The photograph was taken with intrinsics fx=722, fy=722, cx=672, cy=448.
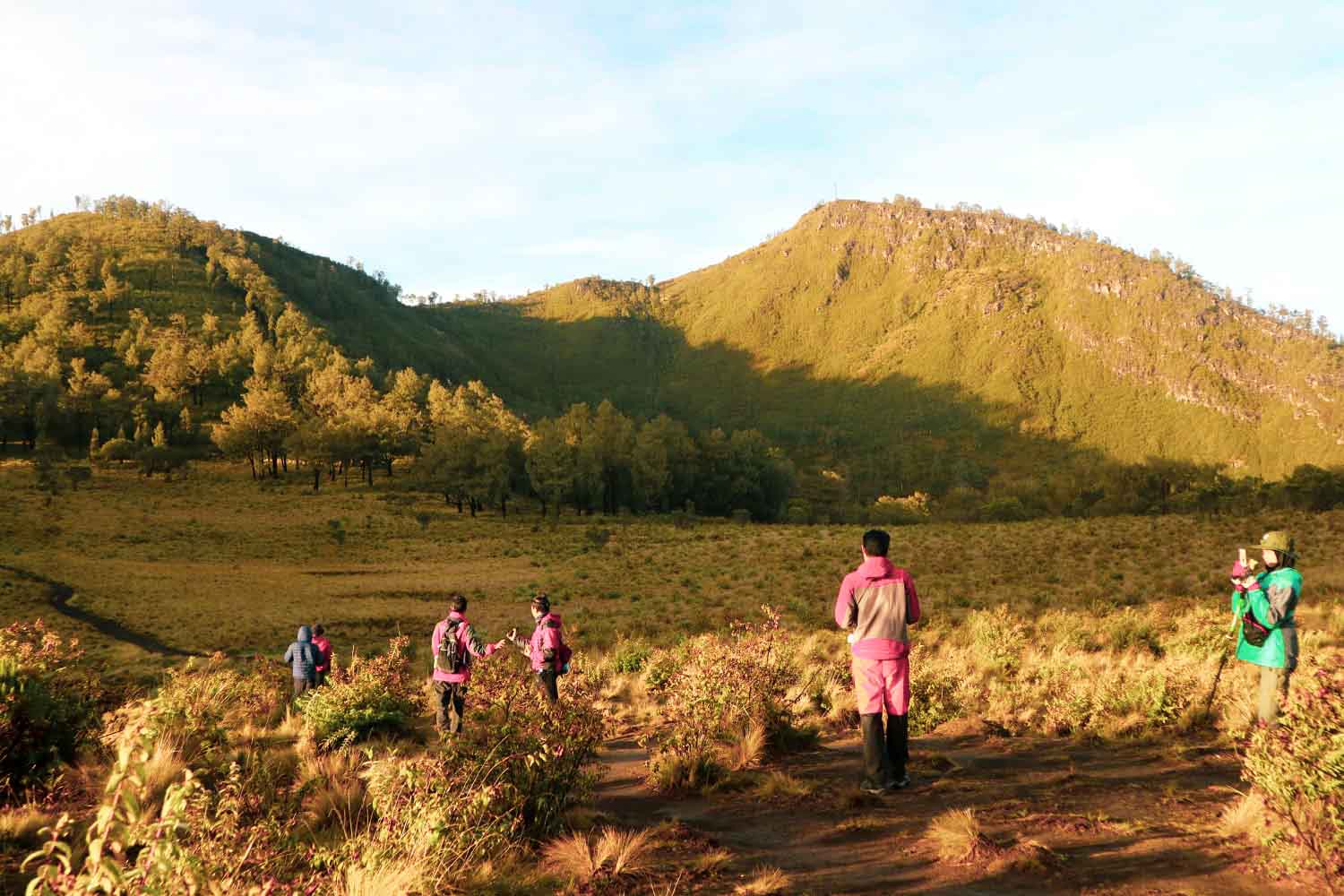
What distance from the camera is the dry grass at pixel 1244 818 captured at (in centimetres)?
517

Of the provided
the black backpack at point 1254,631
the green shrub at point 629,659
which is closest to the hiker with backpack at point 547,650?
the green shrub at point 629,659

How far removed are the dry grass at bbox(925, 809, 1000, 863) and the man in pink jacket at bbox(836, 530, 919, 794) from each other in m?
0.97

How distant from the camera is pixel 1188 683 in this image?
347 inches

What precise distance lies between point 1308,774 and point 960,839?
2.23 m

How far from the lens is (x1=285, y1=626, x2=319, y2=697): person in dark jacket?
12156 millimetres

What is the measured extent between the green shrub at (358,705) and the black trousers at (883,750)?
6.23m

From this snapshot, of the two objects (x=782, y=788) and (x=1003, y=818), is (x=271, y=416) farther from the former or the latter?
(x=1003, y=818)

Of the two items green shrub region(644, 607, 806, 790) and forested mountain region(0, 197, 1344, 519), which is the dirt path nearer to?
green shrub region(644, 607, 806, 790)

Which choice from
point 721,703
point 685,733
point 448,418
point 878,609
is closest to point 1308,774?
point 878,609

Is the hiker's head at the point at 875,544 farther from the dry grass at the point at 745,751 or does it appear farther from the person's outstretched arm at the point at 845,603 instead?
the dry grass at the point at 745,751

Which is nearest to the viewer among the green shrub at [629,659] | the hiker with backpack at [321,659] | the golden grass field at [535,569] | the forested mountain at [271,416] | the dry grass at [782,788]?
the dry grass at [782,788]

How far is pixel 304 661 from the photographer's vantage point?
40.3ft

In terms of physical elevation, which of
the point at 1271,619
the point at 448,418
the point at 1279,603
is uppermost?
the point at 448,418

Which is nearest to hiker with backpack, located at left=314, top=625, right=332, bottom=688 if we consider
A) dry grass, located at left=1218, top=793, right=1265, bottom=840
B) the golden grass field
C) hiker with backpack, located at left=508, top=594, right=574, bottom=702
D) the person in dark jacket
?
the person in dark jacket
